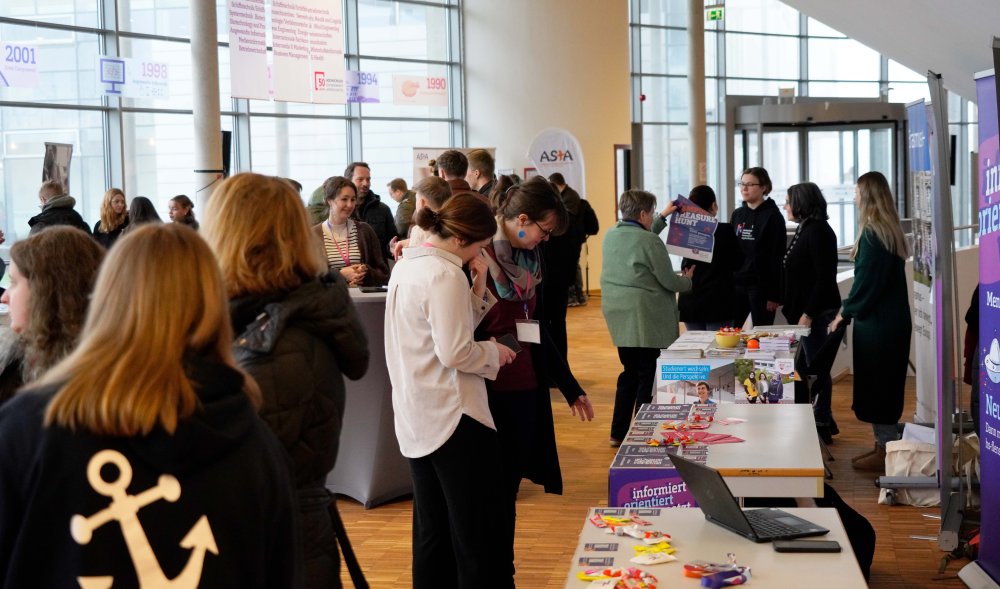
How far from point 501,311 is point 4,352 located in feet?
5.72

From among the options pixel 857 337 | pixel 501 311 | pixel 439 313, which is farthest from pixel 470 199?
pixel 857 337

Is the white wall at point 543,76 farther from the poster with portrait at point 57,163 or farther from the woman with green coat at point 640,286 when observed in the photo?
the woman with green coat at point 640,286

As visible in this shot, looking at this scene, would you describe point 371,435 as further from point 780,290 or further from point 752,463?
point 780,290

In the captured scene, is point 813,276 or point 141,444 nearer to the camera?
point 141,444

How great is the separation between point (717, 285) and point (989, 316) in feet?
8.74

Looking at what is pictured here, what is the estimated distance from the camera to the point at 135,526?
139cm

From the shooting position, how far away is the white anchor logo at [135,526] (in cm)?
136

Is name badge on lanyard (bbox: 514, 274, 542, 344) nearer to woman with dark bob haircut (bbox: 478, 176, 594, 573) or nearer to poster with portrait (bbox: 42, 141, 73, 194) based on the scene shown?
woman with dark bob haircut (bbox: 478, 176, 594, 573)

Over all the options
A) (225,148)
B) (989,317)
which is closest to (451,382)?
(989,317)

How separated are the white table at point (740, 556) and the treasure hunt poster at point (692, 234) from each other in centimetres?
382

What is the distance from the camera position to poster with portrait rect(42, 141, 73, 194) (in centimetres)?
927

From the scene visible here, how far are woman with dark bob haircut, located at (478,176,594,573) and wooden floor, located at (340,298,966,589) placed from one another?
28.9 inches

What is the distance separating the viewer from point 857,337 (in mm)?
5727

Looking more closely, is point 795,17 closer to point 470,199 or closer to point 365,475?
point 365,475
